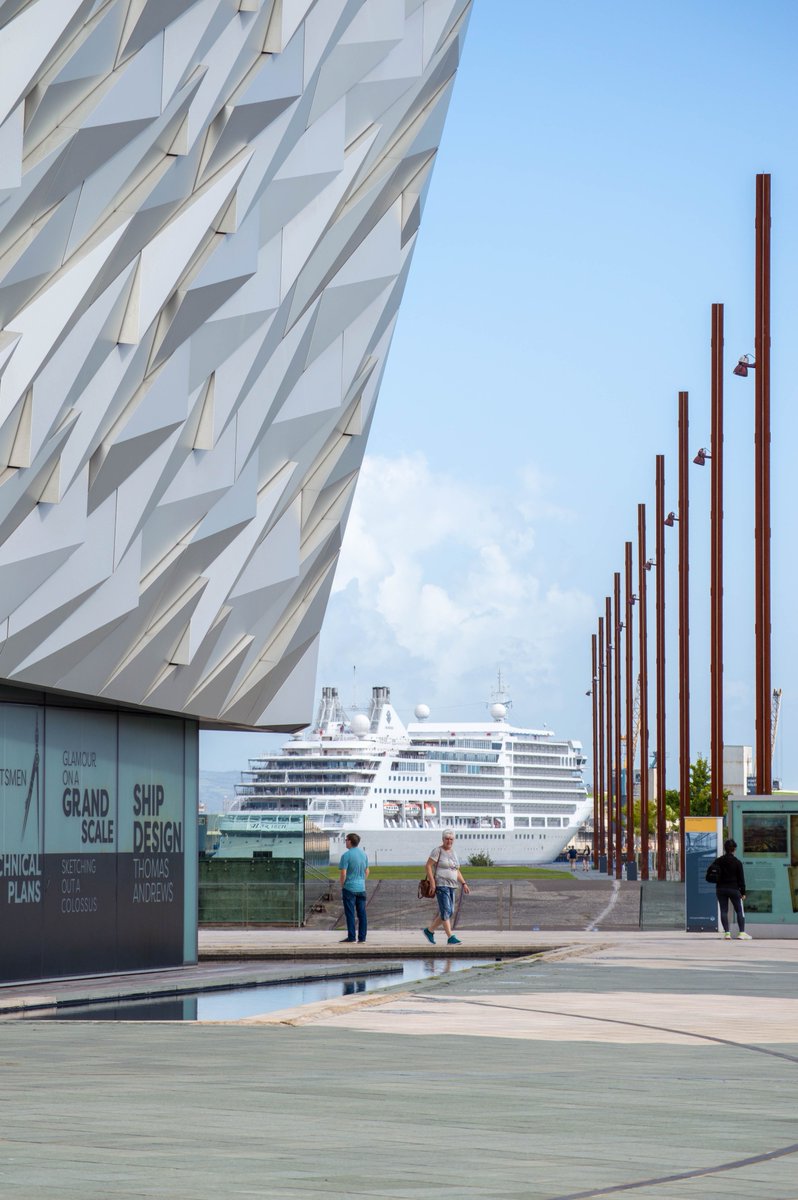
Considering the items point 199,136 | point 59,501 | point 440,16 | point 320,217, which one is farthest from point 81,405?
point 440,16

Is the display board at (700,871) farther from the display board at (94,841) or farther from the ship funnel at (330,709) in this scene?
the ship funnel at (330,709)

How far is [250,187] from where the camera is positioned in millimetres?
19328

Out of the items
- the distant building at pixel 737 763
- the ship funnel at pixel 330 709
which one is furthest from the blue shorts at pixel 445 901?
the distant building at pixel 737 763

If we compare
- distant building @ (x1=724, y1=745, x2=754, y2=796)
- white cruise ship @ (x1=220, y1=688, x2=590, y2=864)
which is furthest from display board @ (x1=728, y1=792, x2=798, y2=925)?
distant building @ (x1=724, y1=745, x2=754, y2=796)

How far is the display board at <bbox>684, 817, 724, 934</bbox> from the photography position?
2905 centimetres

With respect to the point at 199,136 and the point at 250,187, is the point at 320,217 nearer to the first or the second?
the point at 250,187

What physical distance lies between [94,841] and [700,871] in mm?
11948

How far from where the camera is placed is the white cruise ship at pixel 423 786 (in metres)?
117

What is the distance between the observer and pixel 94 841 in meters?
21.4

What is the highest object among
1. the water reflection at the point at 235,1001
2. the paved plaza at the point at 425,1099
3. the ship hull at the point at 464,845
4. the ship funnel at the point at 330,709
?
the ship funnel at the point at 330,709

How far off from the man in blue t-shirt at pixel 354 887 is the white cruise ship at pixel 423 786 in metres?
81.4

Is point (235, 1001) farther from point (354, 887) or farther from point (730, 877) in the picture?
point (730, 877)

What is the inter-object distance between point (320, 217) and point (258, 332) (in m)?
1.79

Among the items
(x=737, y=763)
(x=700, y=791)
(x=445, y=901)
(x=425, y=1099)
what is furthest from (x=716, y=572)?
(x=737, y=763)
